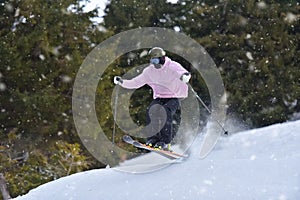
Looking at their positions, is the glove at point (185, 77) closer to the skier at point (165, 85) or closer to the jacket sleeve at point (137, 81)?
the skier at point (165, 85)

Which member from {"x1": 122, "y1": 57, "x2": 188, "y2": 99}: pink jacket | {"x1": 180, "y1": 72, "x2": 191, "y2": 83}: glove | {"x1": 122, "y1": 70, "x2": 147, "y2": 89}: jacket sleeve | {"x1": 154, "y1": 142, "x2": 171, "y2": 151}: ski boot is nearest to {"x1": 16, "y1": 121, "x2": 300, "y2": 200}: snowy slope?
{"x1": 154, "y1": 142, "x2": 171, "y2": 151}: ski boot

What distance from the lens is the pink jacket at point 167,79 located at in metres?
7.24

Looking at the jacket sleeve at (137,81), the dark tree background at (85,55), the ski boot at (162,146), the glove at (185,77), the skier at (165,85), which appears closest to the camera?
the glove at (185,77)

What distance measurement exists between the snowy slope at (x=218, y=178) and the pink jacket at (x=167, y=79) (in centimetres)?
98


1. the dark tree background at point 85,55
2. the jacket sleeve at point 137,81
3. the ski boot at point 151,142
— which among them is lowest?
the dark tree background at point 85,55

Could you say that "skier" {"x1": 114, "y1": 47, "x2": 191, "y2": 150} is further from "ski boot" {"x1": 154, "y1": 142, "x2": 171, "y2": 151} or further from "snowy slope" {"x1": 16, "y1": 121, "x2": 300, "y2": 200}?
"snowy slope" {"x1": 16, "y1": 121, "x2": 300, "y2": 200}

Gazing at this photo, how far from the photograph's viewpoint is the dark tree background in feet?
47.8

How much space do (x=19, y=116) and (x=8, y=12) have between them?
10.6 feet

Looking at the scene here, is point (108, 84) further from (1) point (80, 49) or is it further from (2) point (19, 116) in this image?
(2) point (19, 116)

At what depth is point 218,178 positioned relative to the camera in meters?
5.69

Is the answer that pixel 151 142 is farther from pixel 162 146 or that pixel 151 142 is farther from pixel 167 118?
pixel 167 118

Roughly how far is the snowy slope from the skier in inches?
21.6

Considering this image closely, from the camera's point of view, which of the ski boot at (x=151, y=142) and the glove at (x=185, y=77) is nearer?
the glove at (x=185, y=77)

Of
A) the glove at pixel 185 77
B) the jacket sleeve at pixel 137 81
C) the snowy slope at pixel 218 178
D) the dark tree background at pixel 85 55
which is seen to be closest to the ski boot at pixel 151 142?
the snowy slope at pixel 218 178
